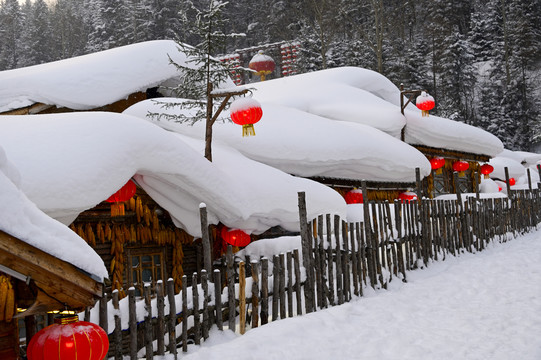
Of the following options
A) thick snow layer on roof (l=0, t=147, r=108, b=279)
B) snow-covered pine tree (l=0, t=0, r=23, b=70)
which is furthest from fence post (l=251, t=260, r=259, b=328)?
snow-covered pine tree (l=0, t=0, r=23, b=70)

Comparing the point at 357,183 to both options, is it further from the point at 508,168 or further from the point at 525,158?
the point at 525,158

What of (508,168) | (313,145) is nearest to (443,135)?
(313,145)

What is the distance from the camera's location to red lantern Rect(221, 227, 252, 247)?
10.2 meters

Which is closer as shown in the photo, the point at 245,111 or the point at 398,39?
the point at 245,111

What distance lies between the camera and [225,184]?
9.47 meters

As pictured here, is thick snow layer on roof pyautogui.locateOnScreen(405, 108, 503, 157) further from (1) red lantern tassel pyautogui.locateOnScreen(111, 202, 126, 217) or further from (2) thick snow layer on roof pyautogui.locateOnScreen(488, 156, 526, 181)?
(1) red lantern tassel pyautogui.locateOnScreen(111, 202, 126, 217)

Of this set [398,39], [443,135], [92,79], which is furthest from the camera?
[398,39]

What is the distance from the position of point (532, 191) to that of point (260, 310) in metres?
13.6

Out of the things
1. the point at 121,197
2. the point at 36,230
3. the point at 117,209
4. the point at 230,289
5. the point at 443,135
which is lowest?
the point at 230,289

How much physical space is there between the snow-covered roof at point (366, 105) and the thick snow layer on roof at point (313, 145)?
1624 millimetres

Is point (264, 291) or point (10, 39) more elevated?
point (10, 39)

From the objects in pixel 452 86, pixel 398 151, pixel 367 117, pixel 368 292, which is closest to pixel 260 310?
pixel 368 292

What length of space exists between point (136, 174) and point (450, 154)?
1594 centimetres

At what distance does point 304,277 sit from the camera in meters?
8.17
